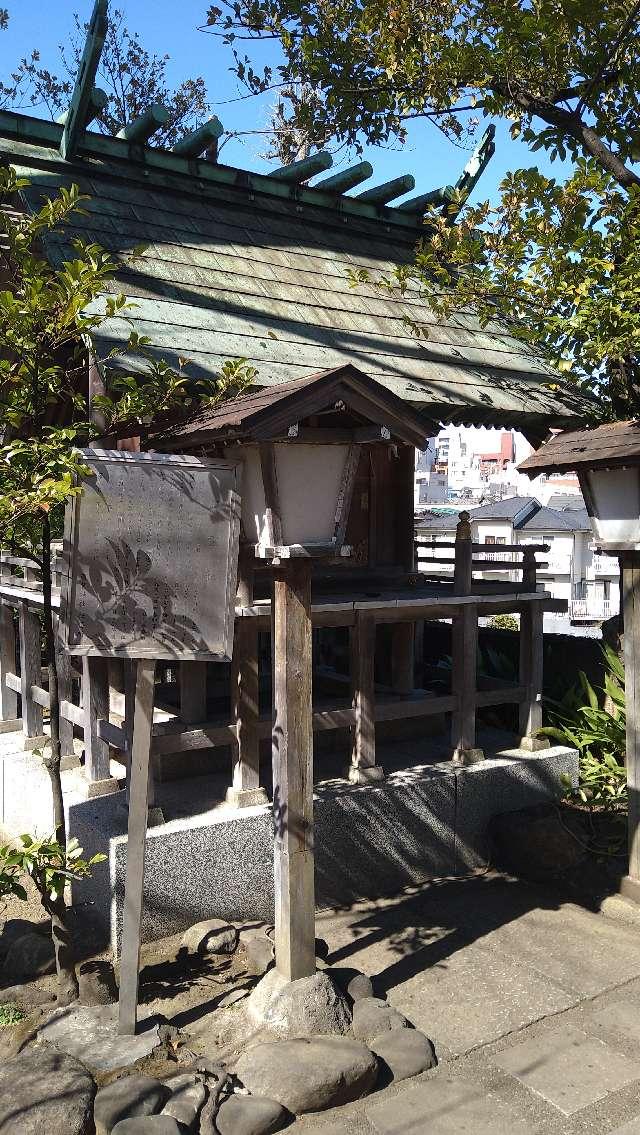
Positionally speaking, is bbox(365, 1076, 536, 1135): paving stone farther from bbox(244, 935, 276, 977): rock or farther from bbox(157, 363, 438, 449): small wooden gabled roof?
bbox(157, 363, 438, 449): small wooden gabled roof

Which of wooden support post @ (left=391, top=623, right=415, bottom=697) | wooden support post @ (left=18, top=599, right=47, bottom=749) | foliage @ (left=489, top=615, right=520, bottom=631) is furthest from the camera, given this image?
foliage @ (left=489, top=615, right=520, bottom=631)

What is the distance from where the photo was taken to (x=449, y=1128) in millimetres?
4242

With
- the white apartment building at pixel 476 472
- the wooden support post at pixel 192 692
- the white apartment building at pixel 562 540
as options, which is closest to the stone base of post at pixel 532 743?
the wooden support post at pixel 192 692

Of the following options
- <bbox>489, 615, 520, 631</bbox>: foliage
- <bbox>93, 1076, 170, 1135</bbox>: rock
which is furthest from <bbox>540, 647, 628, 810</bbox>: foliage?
<bbox>489, 615, 520, 631</bbox>: foliage

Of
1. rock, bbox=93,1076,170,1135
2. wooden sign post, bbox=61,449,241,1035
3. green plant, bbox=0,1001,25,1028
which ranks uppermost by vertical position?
wooden sign post, bbox=61,449,241,1035

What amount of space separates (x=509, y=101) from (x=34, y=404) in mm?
5454

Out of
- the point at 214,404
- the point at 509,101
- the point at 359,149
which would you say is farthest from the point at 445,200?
the point at 214,404

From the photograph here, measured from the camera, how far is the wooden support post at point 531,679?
830cm

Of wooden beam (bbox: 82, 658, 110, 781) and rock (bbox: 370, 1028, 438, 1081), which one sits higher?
wooden beam (bbox: 82, 658, 110, 781)

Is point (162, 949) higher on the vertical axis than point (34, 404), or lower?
lower

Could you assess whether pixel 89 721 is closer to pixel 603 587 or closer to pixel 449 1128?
pixel 449 1128

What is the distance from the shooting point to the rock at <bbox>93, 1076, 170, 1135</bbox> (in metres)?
4.04

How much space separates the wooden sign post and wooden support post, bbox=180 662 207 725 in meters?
1.91

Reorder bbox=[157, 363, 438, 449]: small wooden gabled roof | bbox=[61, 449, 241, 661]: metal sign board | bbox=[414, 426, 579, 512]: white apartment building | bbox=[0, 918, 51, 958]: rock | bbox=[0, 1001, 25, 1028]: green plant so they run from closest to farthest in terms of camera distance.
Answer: bbox=[61, 449, 241, 661]: metal sign board → bbox=[157, 363, 438, 449]: small wooden gabled roof → bbox=[0, 1001, 25, 1028]: green plant → bbox=[0, 918, 51, 958]: rock → bbox=[414, 426, 579, 512]: white apartment building
